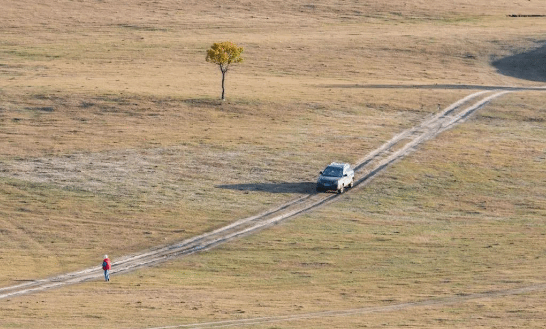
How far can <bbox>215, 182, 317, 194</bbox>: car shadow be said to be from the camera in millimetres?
68250

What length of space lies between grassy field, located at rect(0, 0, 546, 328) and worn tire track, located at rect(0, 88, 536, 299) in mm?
1053

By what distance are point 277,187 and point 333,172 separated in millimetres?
3976

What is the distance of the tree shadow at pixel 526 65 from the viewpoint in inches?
4409

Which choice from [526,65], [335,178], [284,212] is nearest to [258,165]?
[335,178]

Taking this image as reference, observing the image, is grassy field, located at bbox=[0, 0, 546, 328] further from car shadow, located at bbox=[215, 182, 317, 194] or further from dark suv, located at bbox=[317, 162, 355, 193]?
dark suv, located at bbox=[317, 162, 355, 193]

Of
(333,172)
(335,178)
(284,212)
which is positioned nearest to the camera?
(284,212)

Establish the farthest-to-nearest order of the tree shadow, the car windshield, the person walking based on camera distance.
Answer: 1. the tree shadow
2. the car windshield
3. the person walking

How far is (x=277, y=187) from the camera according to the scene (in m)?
69.1

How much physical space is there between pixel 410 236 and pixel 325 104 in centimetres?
3336

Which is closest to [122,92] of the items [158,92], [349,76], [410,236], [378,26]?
[158,92]

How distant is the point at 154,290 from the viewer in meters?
48.3

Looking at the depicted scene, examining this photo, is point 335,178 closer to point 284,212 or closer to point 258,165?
point 284,212

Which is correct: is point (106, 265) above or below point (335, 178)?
below

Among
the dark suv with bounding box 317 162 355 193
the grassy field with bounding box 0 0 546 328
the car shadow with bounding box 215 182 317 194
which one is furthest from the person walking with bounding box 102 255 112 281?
the dark suv with bounding box 317 162 355 193
